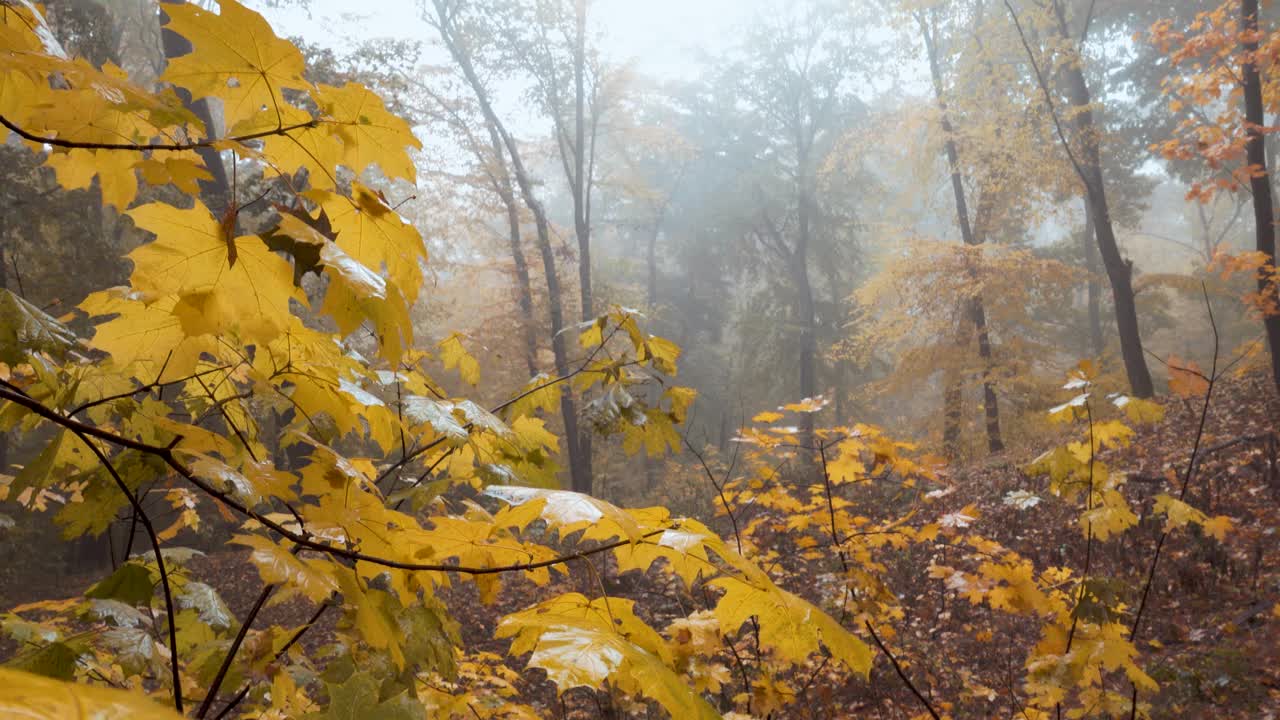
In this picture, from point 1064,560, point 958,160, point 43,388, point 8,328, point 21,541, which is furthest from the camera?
point 958,160

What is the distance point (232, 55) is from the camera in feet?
3.80

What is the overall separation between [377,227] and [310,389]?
509mm

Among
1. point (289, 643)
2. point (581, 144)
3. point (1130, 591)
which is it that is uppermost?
point (581, 144)

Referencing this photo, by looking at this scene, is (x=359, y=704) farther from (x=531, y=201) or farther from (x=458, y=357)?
(x=531, y=201)

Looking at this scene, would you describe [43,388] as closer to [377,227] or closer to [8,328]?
[8,328]

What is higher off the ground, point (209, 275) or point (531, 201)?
point (531, 201)

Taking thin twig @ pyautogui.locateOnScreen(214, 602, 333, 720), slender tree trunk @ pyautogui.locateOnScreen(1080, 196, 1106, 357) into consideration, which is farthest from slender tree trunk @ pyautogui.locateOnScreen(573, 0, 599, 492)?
slender tree trunk @ pyautogui.locateOnScreen(1080, 196, 1106, 357)

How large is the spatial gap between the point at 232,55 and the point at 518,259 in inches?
598

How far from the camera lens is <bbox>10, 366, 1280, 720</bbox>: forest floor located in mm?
4578

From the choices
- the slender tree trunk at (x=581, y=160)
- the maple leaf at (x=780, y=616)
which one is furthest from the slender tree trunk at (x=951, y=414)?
the maple leaf at (x=780, y=616)

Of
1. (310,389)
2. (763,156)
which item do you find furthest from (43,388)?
(763,156)

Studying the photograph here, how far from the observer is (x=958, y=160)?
43.8 ft

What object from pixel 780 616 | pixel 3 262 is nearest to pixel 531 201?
pixel 3 262

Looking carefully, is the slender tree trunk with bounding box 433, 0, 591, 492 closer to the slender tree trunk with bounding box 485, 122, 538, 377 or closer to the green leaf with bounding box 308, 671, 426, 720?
the slender tree trunk with bounding box 485, 122, 538, 377
